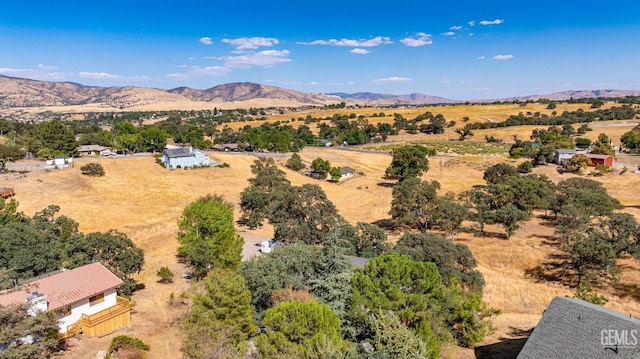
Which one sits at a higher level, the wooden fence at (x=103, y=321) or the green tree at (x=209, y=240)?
the green tree at (x=209, y=240)

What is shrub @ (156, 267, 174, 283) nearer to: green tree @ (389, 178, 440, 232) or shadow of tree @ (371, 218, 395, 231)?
green tree @ (389, 178, 440, 232)

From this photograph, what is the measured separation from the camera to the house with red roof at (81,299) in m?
22.4

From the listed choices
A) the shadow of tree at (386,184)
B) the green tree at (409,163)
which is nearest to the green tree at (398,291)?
the green tree at (409,163)

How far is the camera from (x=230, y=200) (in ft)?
213

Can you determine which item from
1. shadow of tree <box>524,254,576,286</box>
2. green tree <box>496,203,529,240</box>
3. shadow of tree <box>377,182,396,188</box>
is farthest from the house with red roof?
shadow of tree <box>377,182,396,188</box>

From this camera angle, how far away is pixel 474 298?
79.6 ft

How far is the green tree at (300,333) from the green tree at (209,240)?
12895mm

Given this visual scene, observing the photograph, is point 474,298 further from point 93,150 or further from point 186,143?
point 186,143

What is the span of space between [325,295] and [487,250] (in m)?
23.8

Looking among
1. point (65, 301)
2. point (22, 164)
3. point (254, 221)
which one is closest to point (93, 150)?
point (22, 164)

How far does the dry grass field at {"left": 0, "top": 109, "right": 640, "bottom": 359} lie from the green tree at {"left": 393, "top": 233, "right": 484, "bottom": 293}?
10.2 ft

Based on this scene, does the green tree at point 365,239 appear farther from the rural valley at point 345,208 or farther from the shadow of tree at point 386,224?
the shadow of tree at point 386,224

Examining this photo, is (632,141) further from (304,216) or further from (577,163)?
(304,216)

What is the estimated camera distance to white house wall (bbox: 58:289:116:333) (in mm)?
23328
